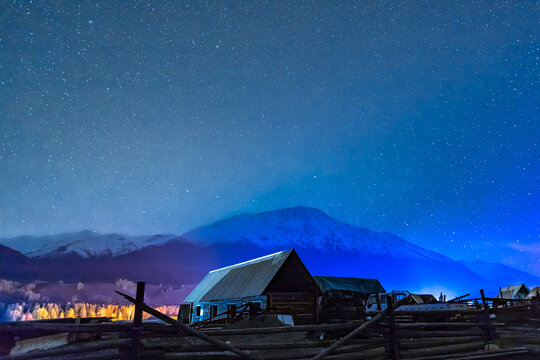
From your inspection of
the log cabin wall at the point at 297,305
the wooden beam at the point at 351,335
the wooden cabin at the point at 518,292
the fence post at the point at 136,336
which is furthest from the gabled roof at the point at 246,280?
the wooden cabin at the point at 518,292

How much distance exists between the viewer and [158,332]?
7.64 metres

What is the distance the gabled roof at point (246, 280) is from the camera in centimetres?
2651

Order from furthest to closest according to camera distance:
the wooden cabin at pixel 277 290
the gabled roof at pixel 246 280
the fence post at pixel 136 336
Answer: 1. the gabled roof at pixel 246 280
2. the wooden cabin at pixel 277 290
3. the fence post at pixel 136 336

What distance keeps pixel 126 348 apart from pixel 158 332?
0.69 meters

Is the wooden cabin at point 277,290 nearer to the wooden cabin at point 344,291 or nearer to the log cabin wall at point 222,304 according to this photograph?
the log cabin wall at point 222,304

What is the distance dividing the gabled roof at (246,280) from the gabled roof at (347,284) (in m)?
11.5

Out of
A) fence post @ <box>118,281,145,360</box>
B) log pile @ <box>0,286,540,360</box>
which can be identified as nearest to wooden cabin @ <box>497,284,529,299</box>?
log pile @ <box>0,286,540,360</box>

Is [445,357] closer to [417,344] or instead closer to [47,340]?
[417,344]

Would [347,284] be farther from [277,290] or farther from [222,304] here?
[277,290]

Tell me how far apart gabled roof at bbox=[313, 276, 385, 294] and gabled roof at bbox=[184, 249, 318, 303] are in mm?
11478

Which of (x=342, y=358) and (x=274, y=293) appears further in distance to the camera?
(x=274, y=293)

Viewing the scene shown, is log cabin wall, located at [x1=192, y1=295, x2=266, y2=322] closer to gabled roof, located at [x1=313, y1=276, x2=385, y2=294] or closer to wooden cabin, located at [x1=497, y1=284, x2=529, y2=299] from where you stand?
gabled roof, located at [x1=313, y1=276, x2=385, y2=294]

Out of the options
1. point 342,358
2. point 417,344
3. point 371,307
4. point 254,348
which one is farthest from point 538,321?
point 254,348

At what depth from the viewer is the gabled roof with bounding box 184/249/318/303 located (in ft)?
87.0
